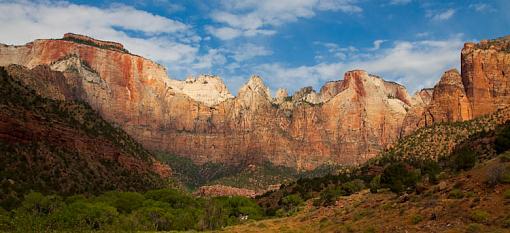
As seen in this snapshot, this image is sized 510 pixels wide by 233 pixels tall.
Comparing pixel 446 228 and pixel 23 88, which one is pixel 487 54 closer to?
pixel 23 88

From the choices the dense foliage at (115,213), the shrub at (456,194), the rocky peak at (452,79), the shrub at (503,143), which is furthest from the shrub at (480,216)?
the rocky peak at (452,79)

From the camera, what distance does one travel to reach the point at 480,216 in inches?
1337

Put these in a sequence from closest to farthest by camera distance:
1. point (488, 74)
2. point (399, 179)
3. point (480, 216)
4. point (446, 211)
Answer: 1. point (480, 216)
2. point (446, 211)
3. point (399, 179)
4. point (488, 74)

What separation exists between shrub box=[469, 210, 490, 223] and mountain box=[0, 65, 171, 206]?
69.6m

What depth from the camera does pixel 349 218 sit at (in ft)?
168

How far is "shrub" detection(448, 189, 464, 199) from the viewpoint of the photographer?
39.9 m

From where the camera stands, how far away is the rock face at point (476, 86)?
530 feet

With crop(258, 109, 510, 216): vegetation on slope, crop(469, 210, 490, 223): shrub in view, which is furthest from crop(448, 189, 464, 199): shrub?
crop(258, 109, 510, 216): vegetation on slope

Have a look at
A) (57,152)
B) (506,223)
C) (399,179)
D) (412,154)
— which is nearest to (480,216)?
(506,223)

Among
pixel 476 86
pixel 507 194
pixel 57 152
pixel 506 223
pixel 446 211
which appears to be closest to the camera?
pixel 506 223

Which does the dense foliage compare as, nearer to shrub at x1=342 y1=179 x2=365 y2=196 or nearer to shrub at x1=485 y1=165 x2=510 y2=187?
shrub at x1=342 y1=179 x2=365 y2=196

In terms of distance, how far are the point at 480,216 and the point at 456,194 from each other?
6.42 m

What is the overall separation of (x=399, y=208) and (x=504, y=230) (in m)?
14.6

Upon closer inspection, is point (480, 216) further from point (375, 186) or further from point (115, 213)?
point (115, 213)
